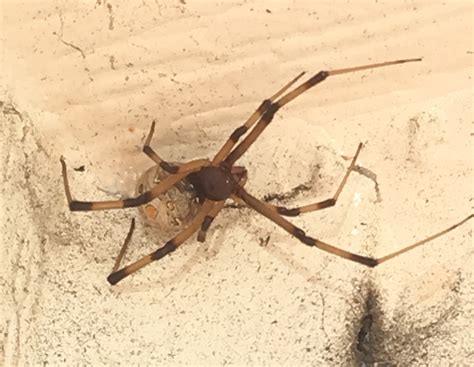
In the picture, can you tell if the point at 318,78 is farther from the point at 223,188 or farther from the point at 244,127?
the point at 223,188

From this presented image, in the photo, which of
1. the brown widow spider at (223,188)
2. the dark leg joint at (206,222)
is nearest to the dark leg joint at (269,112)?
the brown widow spider at (223,188)

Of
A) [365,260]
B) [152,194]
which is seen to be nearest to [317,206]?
[365,260]

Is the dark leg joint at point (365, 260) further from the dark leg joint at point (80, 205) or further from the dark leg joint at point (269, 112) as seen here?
the dark leg joint at point (80, 205)

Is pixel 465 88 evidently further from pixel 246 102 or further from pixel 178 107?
pixel 178 107

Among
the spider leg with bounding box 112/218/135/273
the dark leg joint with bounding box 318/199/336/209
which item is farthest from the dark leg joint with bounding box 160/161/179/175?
the dark leg joint with bounding box 318/199/336/209

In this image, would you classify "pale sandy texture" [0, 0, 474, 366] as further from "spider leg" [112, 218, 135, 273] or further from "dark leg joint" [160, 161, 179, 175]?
"dark leg joint" [160, 161, 179, 175]

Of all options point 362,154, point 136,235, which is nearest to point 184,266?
point 136,235
